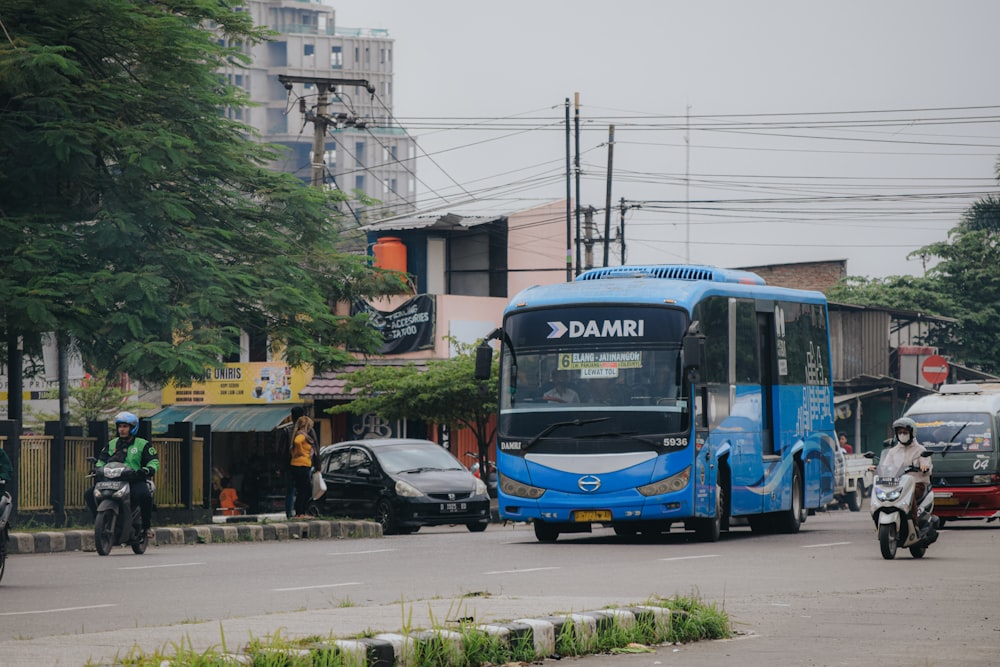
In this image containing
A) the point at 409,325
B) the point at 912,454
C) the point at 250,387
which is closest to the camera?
the point at 912,454

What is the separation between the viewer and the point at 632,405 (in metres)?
20.1

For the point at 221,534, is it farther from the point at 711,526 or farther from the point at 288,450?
the point at 711,526

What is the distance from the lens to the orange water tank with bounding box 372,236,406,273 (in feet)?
153

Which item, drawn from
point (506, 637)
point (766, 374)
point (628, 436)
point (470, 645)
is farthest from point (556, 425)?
point (470, 645)

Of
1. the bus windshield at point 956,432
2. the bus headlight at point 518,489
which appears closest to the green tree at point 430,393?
the bus windshield at point 956,432

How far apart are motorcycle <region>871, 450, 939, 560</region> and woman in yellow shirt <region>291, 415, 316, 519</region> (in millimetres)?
10309

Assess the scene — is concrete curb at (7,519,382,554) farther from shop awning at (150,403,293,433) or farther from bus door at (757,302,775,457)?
shop awning at (150,403,293,433)

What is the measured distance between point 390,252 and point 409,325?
10.9 feet

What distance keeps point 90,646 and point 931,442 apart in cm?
2023

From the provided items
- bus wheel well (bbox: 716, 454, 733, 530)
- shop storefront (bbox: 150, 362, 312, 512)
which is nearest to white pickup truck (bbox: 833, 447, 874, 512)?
shop storefront (bbox: 150, 362, 312, 512)

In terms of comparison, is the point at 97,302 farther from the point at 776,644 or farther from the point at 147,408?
the point at 147,408

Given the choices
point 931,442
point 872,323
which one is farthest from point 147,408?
point 931,442

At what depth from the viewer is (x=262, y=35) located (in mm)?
26453

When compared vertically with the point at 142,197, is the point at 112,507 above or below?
below
